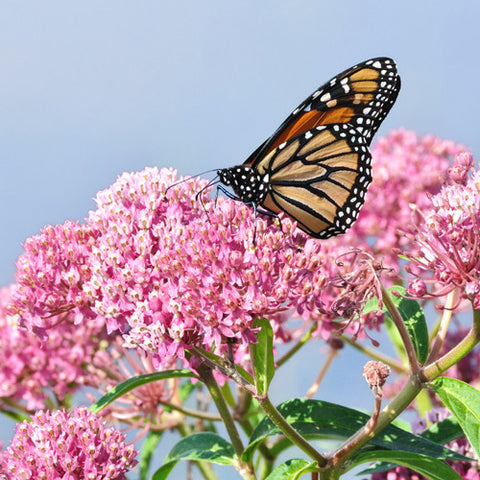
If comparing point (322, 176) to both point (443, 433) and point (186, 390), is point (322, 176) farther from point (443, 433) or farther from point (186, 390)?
point (186, 390)

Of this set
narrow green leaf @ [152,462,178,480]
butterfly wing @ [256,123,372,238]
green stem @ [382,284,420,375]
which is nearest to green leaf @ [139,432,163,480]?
narrow green leaf @ [152,462,178,480]

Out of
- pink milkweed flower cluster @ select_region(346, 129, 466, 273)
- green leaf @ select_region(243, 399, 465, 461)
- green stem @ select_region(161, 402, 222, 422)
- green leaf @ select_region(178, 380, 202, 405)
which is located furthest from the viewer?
pink milkweed flower cluster @ select_region(346, 129, 466, 273)

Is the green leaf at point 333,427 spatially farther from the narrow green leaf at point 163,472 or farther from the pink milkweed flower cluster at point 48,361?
the pink milkweed flower cluster at point 48,361

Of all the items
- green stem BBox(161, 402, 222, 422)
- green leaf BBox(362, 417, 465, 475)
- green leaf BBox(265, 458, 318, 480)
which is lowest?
green leaf BBox(265, 458, 318, 480)

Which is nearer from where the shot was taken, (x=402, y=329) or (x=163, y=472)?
(x=402, y=329)

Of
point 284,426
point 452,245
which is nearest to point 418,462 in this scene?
point 284,426

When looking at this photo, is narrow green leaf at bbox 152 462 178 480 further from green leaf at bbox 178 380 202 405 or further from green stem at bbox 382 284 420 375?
green leaf at bbox 178 380 202 405

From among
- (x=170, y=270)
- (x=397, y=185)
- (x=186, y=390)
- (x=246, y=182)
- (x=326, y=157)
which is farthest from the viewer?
(x=397, y=185)
